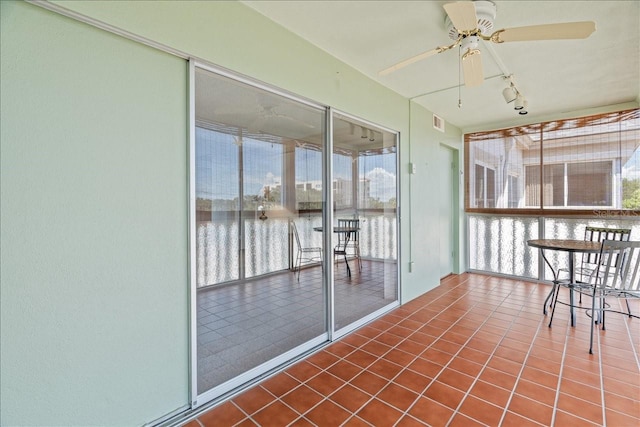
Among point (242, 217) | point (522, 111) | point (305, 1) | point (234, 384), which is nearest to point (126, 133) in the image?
point (242, 217)

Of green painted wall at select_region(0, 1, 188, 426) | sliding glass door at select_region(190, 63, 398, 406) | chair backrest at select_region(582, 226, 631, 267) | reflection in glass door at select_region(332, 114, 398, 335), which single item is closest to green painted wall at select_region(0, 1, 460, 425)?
green painted wall at select_region(0, 1, 188, 426)

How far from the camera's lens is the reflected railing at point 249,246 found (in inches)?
79.5

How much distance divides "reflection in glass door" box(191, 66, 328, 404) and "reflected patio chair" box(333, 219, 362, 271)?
28cm

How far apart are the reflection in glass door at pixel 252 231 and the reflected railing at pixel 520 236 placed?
3.87 meters

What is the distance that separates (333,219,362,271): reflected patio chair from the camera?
9.96ft

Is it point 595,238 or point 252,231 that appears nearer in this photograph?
point 252,231

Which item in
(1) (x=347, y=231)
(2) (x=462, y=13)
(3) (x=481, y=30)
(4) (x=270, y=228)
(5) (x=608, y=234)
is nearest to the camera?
(2) (x=462, y=13)

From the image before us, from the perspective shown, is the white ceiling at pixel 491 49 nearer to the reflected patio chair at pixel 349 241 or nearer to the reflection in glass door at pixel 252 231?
the reflection in glass door at pixel 252 231

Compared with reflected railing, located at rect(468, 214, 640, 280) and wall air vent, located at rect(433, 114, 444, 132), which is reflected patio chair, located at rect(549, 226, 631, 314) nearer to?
reflected railing, located at rect(468, 214, 640, 280)

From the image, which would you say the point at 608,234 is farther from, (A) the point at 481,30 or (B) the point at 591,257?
(A) the point at 481,30

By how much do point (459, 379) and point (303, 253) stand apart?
1.56m

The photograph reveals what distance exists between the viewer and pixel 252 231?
2.30 m

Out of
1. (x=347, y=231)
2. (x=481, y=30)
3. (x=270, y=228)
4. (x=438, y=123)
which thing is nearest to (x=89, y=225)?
(x=270, y=228)

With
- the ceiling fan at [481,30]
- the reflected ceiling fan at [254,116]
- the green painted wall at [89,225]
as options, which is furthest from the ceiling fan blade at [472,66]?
the green painted wall at [89,225]
